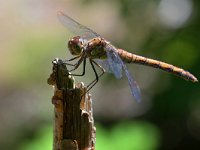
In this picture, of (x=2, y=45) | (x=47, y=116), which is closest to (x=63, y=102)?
(x=47, y=116)

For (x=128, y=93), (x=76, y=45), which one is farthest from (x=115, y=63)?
(x=128, y=93)

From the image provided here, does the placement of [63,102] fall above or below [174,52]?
below

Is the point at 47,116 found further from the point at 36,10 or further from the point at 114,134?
the point at 36,10

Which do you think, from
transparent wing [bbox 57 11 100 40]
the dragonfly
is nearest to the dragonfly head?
the dragonfly

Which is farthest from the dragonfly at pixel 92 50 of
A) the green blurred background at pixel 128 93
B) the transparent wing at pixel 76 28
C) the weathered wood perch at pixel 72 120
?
the green blurred background at pixel 128 93

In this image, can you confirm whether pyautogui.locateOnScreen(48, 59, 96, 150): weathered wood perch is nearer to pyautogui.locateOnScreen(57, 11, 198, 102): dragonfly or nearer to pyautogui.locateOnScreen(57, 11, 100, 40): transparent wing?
pyautogui.locateOnScreen(57, 11, 198, 102): dragonfly
